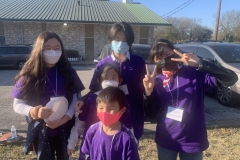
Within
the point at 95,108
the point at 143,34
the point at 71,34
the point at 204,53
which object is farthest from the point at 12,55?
the point at 95,108

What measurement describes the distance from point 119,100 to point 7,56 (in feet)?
43.5

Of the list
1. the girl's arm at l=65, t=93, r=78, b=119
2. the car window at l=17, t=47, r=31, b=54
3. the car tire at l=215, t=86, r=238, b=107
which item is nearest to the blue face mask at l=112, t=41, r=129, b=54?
the girl's arm at l=65, t=93, r=78, b=119

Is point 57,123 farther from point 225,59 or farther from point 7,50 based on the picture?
point 7,50

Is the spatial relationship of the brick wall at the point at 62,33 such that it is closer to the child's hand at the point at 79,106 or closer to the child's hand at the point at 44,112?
the child's hand at the point at 79,106

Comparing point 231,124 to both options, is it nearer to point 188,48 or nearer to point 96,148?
point 188,48

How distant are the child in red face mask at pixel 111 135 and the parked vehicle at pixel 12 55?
41.4 ft

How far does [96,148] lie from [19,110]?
822 millimetres

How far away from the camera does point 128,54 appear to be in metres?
2.21

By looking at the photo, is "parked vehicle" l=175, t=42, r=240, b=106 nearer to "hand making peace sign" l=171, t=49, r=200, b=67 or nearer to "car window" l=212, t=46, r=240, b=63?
"car window" l=212, t=46, r=240, b=63

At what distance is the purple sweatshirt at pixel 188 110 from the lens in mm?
1856

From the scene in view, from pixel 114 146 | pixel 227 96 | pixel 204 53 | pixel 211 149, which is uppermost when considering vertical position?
pixel 204 53

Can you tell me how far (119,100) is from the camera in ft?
5.79

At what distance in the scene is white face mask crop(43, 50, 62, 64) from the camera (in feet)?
6.79

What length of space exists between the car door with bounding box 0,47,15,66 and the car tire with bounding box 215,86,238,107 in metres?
11.8
